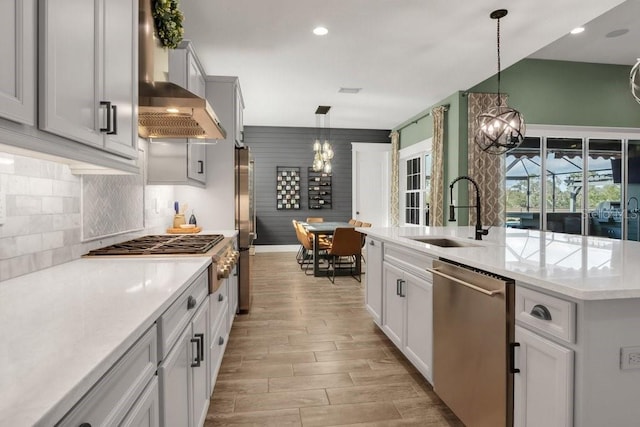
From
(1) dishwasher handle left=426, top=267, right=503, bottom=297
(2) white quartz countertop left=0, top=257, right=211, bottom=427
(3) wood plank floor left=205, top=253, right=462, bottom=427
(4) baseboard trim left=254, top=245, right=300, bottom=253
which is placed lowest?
(3) wood plank floor left=205, top=253, right=462, bottom=427

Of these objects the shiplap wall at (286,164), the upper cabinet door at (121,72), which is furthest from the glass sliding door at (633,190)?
the upper cabinet door at (121,72)

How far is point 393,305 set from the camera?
111 inches

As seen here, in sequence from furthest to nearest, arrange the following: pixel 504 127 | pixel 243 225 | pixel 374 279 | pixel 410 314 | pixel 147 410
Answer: pixel 504 127
pixel 243 225
pixel 374 279
pixel 410 314
pixel 147 410

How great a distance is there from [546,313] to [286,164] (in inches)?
290

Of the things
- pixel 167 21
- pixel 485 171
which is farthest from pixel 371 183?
pixel 167 21

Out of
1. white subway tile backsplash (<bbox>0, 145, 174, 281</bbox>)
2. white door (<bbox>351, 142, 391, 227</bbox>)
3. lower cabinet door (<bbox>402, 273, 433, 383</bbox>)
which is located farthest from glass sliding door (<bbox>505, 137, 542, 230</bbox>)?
white subway tile backsplash (<bbox>0, 145, 174, 281</bbox>)

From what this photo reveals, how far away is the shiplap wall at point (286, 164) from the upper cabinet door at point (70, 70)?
22.9 feet

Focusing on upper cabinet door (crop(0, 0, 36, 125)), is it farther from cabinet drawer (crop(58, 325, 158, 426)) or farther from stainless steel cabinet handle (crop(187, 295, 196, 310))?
stainless steel cabinet handle (crop(187, 295, 196, 310))

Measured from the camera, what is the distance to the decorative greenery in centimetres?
233

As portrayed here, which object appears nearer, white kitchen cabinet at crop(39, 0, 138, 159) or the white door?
white kitchen cabinet at crop(39, 0, 138, 159)

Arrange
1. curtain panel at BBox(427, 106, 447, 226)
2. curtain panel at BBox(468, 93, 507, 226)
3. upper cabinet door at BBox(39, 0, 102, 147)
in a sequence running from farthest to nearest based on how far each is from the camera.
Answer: curtain panel at BBox(427, 106, 447, 226), curtain panel at BBox(468, 93, 507, 226), upper cabinet door at BBox(39, 0, 102, 147)

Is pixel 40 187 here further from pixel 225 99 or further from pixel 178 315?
pixel 225 99

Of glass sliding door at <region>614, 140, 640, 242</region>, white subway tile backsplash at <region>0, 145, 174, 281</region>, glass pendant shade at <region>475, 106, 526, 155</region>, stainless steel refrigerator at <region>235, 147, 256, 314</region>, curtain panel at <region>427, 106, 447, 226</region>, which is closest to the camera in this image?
white subway tile backsplash at <region>0, 145, 174, 281</region>

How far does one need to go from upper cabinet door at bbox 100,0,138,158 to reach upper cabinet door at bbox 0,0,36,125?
42 cm
